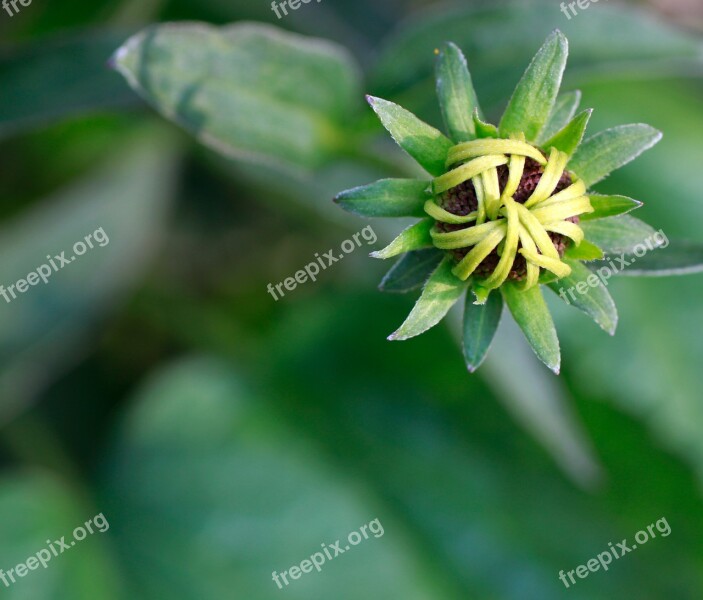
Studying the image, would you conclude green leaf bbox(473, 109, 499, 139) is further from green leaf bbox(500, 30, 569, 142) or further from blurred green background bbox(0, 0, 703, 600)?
blurred green background bbox(0, 0, 703, 600)

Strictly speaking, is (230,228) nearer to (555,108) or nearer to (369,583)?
(369,583)

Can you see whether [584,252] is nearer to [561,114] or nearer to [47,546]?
[561,114]

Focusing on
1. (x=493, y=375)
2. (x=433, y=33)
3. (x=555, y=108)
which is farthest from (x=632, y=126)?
(x=493, y=375)

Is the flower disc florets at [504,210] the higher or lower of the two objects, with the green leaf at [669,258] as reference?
higher

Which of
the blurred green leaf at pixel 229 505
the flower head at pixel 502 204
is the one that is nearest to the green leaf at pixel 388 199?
the flower head at pixel 502 204

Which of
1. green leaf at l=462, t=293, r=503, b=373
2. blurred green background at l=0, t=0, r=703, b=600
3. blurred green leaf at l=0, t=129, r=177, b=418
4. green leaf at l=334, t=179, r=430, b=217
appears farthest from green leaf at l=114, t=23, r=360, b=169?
blurred green leaf at l=0, t=129, r=177, b=418

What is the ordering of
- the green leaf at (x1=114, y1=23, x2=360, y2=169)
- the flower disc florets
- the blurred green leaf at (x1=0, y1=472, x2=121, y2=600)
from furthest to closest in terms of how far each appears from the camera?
the blurred green leaf at (x1=0, y1=472, x2=121, y2=600), the green leaf at (x1=114, y1=23, x2=360, y2=169), the flower disc florets

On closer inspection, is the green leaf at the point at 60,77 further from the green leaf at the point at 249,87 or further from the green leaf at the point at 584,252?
the green leaf at the point at 584,252

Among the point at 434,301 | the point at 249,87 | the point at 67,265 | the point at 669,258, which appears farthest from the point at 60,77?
the point at 669,258
